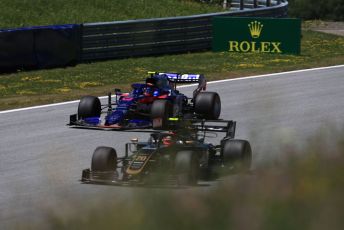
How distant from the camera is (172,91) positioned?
54.2 ft

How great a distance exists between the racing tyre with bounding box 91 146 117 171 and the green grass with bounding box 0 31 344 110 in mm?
9229

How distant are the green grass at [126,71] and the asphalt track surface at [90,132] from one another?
1.42m

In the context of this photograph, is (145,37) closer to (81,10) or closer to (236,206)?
(81,10)

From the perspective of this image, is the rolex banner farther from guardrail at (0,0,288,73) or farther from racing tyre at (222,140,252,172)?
racing tyre at (222,140,252,172)

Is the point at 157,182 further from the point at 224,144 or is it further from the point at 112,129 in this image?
the point at 112,129

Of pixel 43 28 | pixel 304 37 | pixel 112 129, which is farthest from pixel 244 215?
pixel 304 37

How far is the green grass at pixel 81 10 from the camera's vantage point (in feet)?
126

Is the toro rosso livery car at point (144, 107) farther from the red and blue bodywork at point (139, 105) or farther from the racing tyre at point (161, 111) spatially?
the racing tyre at point (161, 111)

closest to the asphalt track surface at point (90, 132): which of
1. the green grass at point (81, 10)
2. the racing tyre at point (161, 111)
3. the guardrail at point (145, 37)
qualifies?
the racing tyre at point (161, 111)

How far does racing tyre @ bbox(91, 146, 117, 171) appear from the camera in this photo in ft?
38.0

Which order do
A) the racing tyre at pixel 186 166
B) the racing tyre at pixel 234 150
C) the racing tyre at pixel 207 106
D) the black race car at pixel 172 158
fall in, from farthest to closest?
the racing tyre at pixel 207 106, the racing tyre at pixel 234 150, the black race car at pixel 172 158, the racing tyre at pixel 186 166

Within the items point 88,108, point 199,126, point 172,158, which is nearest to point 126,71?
point 88,108

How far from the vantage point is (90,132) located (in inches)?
647

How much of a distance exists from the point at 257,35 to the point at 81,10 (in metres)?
12.9
